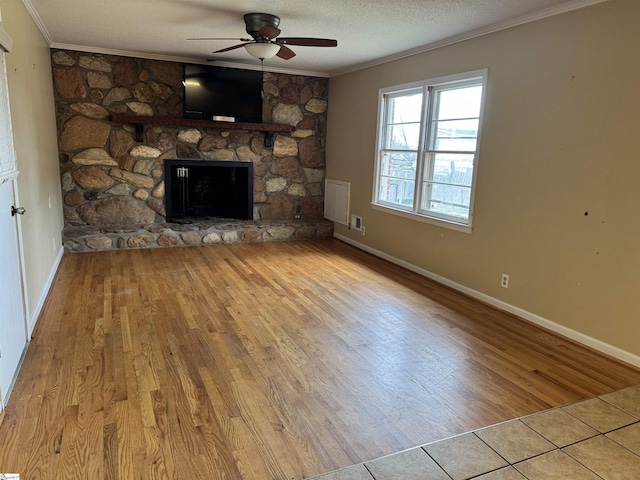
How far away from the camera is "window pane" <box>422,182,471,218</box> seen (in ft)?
13.9

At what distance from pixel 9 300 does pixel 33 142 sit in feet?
5.68

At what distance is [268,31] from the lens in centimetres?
359

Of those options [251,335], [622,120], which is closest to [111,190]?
[251,335]

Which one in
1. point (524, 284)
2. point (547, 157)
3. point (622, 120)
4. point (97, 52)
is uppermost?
point (97, 52)

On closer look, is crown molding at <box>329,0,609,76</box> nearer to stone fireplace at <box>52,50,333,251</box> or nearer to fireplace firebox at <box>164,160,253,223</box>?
stone fireplace at <box>52,50,333,251</box>

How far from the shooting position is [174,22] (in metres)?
3.97

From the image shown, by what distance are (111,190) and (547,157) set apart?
4.90 m

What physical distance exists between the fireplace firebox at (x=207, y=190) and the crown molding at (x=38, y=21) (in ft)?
5.97

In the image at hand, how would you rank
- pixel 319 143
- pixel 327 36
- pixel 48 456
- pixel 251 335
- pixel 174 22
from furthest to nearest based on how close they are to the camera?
pixel 319 143 < pixel 327 36 < pixel 174 22 < pixel 251 335 < pixel 48 456

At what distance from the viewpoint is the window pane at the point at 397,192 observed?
5.00 meters

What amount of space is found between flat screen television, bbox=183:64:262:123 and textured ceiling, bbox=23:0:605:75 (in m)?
0.44

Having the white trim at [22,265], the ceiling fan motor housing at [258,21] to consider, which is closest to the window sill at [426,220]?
the ceiling fan motor housing at [258,21]

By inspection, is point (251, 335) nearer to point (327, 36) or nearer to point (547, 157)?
point (547, 157)

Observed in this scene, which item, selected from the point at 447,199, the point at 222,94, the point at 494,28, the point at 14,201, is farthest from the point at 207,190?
the point at 494,28
